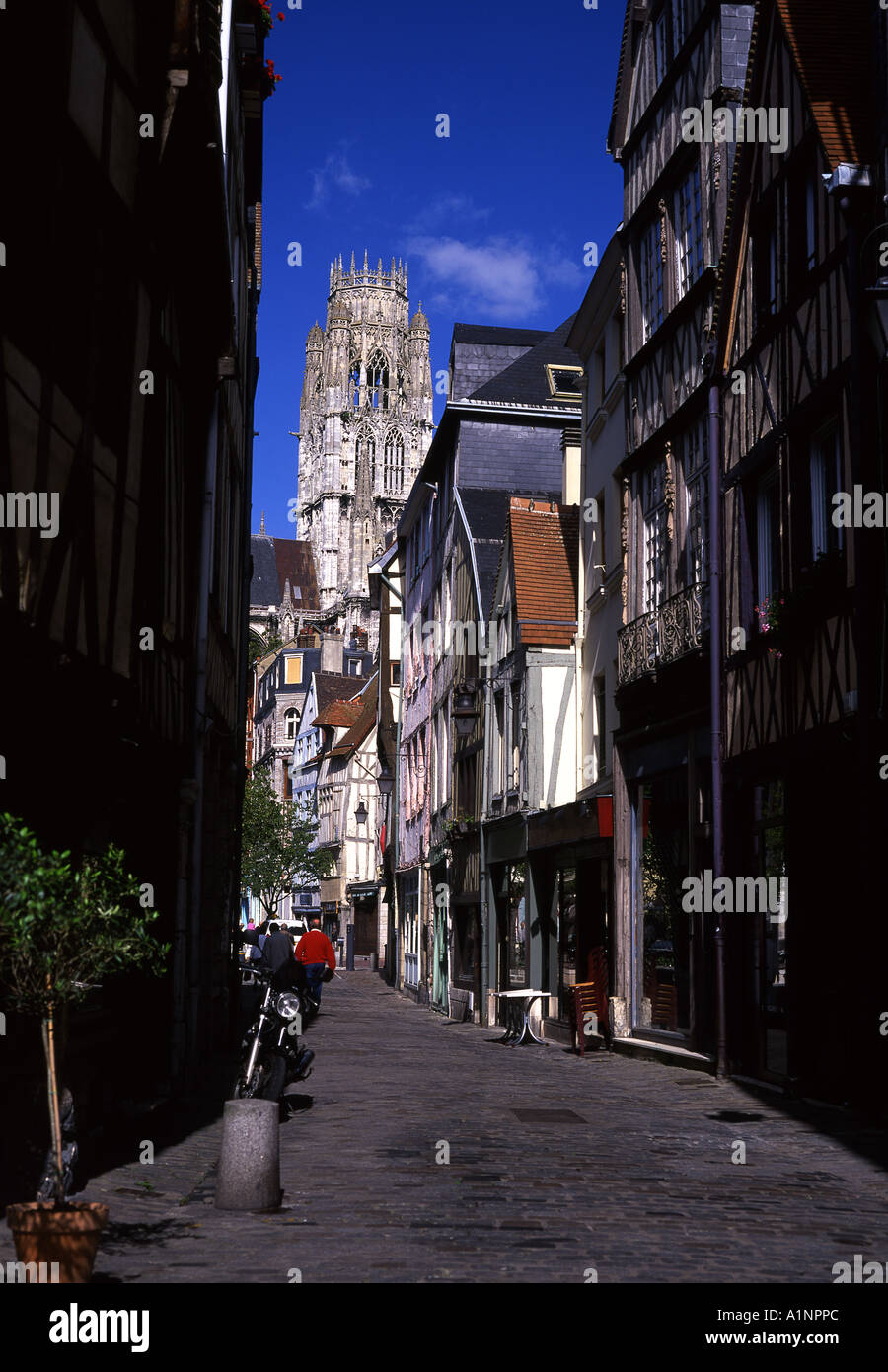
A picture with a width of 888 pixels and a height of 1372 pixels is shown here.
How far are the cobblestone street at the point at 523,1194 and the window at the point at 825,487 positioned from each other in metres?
4.78

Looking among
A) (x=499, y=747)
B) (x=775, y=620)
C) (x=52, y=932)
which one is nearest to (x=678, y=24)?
(x=775, y=620)

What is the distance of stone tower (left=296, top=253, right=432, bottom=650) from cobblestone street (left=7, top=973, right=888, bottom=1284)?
13265 centimetres

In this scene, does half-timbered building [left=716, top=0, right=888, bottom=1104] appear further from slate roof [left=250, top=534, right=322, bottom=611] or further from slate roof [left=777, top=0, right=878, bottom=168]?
slate roof [left=250, top=534, right=322, bottom=611]

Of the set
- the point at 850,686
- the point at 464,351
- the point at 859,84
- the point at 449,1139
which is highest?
the point at 464,351

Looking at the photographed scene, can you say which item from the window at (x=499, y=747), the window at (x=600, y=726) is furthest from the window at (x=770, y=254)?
the window at (x=499, y=747)

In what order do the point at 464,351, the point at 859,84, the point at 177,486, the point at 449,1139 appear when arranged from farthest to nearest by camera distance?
the point at 464,351 < the point at 859,84 < the point at 177,486 < the point at 449,1139

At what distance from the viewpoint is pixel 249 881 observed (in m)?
69.9

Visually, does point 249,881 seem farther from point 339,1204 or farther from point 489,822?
point 339,1204

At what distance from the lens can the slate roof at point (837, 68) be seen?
13.2 metres

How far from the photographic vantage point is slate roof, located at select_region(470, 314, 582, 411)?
112 feet

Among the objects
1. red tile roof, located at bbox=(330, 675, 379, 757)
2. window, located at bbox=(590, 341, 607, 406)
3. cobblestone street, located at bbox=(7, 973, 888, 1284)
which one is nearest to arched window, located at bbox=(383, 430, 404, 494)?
red tile roof, located at bbox=(330, 675, 379, 757)

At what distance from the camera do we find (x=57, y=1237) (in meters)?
5.44

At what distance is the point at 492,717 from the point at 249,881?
43.2 meters

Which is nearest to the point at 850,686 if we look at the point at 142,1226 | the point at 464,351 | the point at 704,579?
the point at 704,579
